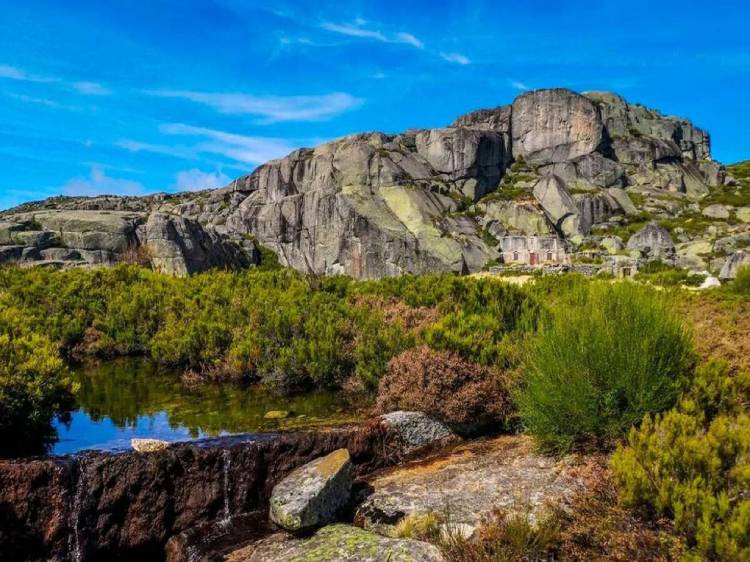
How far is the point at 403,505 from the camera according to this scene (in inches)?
247

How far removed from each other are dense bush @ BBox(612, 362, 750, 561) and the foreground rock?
87 cm

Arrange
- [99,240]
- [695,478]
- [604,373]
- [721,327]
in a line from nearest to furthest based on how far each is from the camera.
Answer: [695,478]
[604,373]
[721,327]
[99,240]

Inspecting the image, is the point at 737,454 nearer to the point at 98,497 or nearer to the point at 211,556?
the point at 211,556

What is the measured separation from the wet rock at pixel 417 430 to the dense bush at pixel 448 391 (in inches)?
9.0

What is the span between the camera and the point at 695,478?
510 centimetres

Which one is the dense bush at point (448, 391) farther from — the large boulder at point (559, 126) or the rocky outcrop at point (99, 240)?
the large boulder at point (559, 126)

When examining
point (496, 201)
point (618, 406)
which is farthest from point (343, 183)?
point (618, 406)

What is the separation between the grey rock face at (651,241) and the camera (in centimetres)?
5441

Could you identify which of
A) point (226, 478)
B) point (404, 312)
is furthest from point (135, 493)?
point (404, 312)

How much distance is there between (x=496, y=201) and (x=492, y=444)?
201 ft

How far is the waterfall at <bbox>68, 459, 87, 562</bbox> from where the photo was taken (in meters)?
6.13

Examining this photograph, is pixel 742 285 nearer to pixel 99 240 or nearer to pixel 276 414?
pixel 276 414

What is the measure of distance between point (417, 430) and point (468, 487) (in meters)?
1.90

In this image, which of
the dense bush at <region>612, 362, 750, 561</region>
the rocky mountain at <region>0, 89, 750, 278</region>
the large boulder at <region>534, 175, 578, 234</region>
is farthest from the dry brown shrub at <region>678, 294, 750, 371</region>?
the large boulder at <region>534, 175, 578, 234</region>
